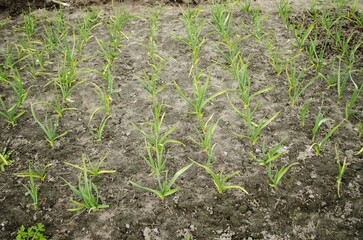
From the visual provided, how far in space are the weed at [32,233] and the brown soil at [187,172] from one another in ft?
0.14

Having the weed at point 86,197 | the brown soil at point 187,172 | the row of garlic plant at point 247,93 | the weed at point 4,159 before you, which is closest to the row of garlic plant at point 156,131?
the brown soil at point 187,172

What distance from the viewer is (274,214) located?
1621 millimetres

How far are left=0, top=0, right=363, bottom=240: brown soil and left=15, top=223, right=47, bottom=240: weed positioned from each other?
0.04 m

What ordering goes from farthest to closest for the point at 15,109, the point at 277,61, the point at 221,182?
the point at 277,61 < the point at 15,109 < the point at 221,182

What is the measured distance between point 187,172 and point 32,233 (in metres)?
0.90

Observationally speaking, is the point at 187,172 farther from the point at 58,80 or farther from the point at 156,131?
the point at 58,80

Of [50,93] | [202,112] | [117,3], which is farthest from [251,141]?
[117,3]

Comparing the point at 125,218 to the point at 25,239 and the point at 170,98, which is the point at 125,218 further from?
the point at 170,98

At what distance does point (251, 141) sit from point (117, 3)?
2567 mm

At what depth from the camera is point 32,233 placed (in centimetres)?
155

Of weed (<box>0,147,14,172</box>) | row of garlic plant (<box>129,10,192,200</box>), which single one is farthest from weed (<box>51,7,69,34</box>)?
weed (<box>0,147,14,172</box>)

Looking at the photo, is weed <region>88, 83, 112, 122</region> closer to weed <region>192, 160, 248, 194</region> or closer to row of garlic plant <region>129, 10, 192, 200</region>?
row of garlic plant <region>129, 10, 192, 200</region>

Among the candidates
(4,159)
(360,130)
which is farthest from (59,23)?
(360,130)

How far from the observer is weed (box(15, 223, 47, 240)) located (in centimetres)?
153
